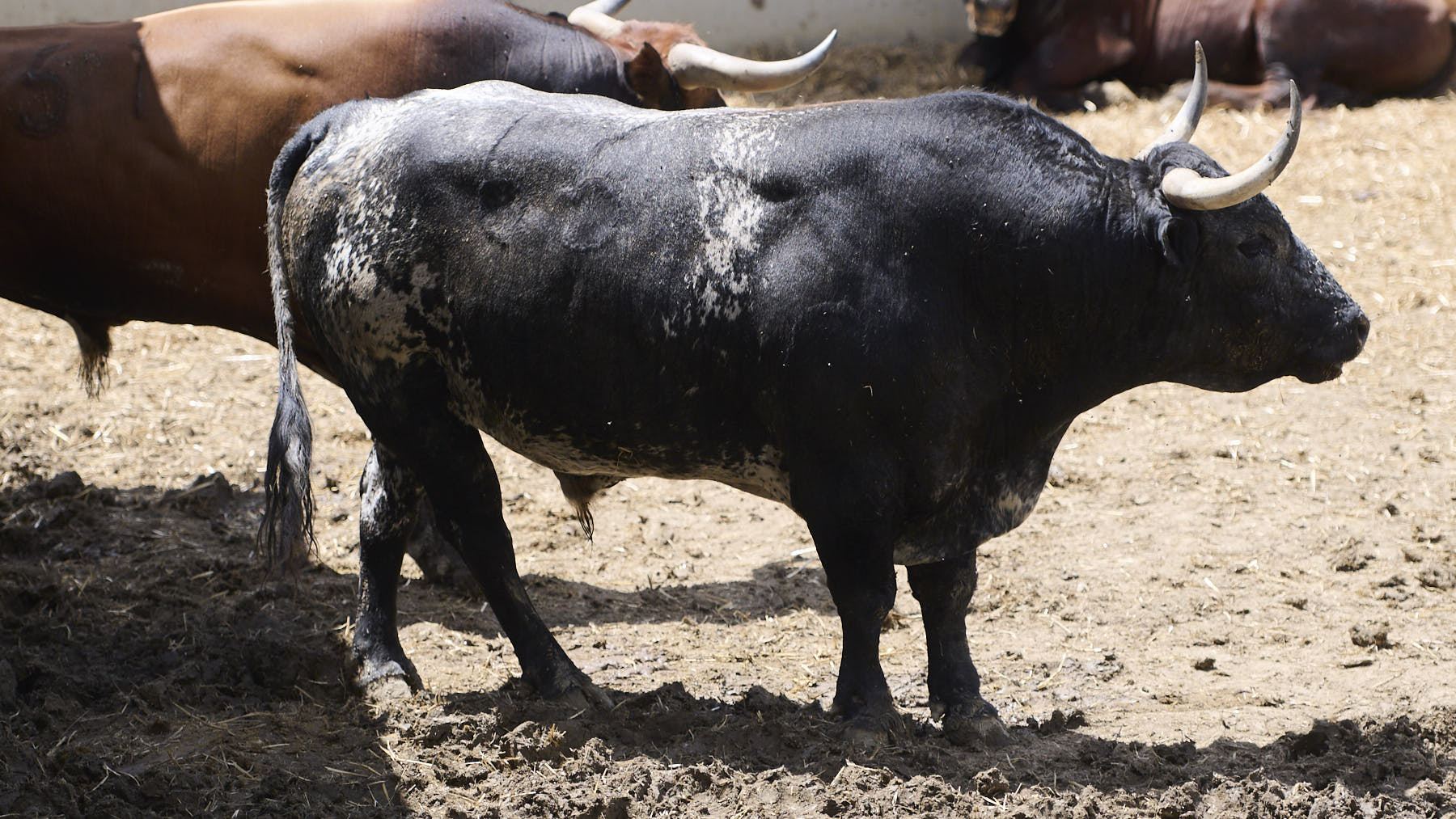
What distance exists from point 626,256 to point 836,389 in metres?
0.65

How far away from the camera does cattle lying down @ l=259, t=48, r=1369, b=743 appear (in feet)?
11.8

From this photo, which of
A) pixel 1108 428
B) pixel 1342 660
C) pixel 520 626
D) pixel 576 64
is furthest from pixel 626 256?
pixel 1108 428

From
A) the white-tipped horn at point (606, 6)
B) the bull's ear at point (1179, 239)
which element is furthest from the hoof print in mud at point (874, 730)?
the white-tipped horn at point (606, 6)

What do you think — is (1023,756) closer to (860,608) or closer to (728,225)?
(860,608)

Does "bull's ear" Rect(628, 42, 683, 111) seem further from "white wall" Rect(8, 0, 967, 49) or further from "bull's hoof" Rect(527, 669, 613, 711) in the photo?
"white wall" Rect(8, 0, 967, 49)

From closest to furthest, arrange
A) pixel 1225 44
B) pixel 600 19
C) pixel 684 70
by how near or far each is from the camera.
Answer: pixel 684 70 → pixel 600 19 → pixel 1225 44

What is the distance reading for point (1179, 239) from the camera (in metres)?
3.57

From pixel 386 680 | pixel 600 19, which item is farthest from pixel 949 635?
pixel 600 19

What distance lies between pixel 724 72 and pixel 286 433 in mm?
2112

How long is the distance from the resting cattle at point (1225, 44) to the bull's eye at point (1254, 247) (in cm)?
722

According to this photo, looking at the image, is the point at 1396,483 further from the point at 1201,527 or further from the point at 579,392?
the point at 579,392

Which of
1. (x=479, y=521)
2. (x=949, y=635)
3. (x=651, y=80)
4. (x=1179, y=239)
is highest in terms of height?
(x=651, y=80)

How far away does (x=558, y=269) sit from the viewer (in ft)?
12.5

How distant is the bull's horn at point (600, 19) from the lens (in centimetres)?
564
